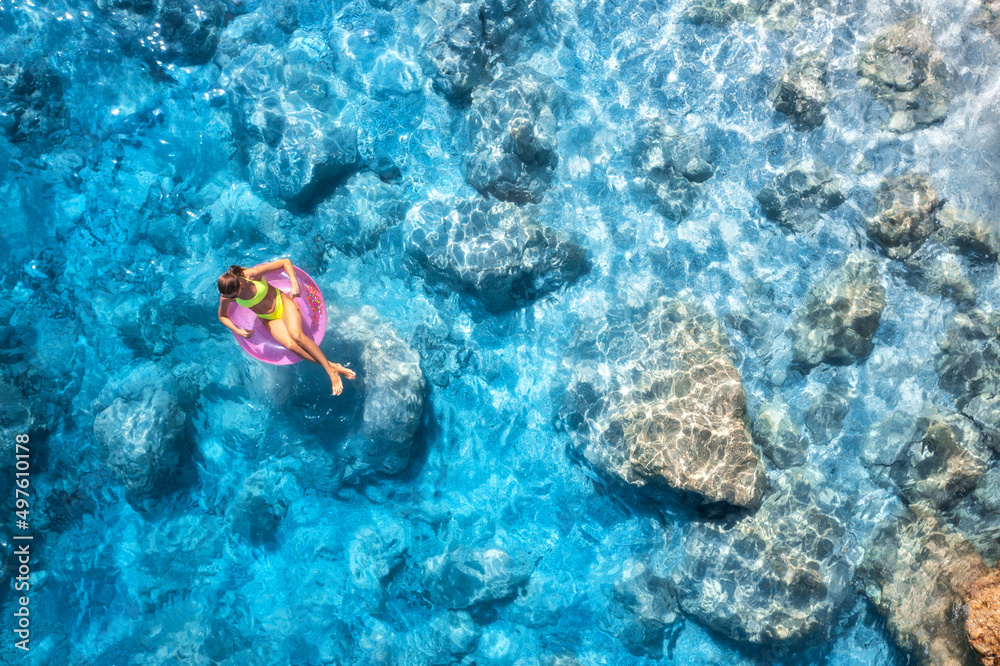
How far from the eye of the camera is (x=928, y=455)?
23.0 feet

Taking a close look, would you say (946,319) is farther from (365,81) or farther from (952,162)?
(365,81)

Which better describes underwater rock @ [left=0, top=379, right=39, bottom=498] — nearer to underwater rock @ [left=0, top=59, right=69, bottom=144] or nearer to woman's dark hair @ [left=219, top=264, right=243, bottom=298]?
underwater rock @ [left=0, top=59, right=69, bottom=144]

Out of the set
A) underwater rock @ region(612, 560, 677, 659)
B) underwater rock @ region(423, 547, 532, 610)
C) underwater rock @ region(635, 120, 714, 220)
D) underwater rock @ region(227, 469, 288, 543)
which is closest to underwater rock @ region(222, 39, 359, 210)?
underwater rock @ region(227, 469, 288, 543)

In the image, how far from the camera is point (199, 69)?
8391 mm

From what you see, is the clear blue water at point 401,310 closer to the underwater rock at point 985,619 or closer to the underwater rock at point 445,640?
the underwater rock at point 445,640

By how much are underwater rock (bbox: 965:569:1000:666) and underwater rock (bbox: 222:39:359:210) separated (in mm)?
9364

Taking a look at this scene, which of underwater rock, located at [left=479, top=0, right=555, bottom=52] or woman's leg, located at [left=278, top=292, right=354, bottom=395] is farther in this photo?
underwater rock, located at [left=479, top=0, right=555, bottom=52]

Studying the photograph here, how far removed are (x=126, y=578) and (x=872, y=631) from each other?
31.5ft

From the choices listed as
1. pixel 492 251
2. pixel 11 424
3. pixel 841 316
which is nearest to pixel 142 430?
pixel 11 424

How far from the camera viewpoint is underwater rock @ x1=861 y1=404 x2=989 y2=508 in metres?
6.95

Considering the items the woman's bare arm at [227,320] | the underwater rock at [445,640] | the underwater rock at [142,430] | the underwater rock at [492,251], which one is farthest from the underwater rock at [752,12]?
the underwater rock at [142,430]

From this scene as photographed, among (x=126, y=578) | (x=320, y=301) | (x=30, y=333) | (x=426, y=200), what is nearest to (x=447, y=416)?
(x=320, y=301)

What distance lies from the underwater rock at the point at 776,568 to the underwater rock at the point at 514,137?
4.91 meters

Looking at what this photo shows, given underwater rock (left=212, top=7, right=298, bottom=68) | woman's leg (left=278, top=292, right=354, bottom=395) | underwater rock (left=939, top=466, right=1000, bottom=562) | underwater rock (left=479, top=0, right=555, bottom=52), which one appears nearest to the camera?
woman's leg (left=278, top=292, right=354, bottom=395)
